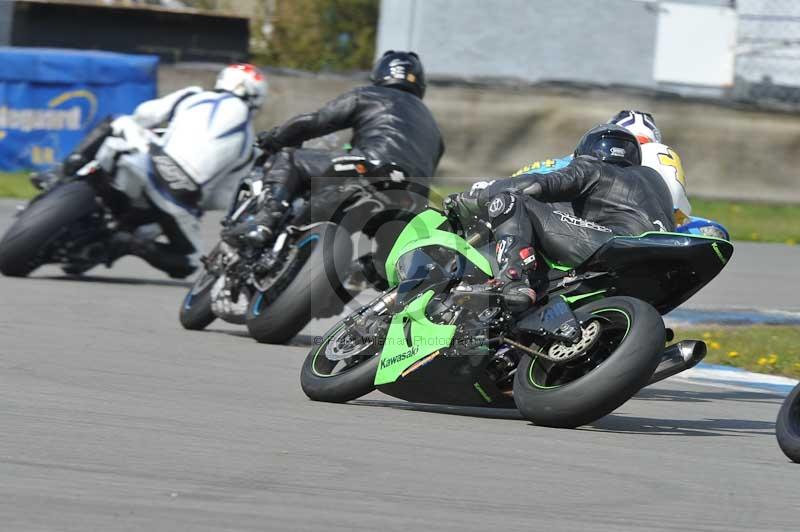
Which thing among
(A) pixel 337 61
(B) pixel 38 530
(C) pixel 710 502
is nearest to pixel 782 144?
(A) pixel 337 61

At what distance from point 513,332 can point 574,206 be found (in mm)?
757

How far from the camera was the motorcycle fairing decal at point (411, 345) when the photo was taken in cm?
614

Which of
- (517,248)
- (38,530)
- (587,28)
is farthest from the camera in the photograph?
(587,28)

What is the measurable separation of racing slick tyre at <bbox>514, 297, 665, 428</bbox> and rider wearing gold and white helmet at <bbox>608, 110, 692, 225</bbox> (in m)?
1.34

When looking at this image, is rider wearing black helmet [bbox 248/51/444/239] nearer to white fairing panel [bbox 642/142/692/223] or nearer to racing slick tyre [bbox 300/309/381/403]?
white fairing panel [bbox 642/142/692/223]

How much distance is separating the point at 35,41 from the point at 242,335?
13974 mm

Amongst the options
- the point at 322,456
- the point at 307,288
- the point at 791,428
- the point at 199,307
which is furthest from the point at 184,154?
the point at 791,428

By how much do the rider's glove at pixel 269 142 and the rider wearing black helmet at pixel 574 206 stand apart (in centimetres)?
248

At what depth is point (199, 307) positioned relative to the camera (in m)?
8.71

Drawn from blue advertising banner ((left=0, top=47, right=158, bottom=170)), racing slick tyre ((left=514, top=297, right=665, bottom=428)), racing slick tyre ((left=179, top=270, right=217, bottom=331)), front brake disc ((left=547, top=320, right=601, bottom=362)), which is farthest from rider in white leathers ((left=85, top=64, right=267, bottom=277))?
blue advertising banner ((left=0, top=47, right=158, bottom=170))

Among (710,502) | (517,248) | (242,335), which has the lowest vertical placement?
(242,335)

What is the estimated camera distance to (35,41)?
2162cm

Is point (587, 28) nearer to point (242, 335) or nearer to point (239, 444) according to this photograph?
point (242, 335)

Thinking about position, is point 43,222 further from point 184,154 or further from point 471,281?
point 471,281
